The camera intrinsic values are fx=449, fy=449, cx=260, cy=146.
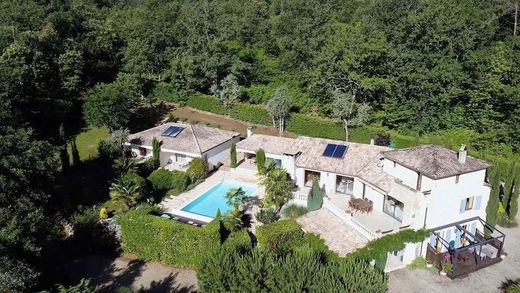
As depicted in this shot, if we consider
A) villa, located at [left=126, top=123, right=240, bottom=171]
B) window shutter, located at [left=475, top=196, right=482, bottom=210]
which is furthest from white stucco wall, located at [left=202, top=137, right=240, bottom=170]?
window shutter, located at [left=475, top=196, right=482, bottom=210]

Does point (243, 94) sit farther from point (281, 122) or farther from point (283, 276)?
point (283, 276)

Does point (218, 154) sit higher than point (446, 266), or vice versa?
point (218, 154)

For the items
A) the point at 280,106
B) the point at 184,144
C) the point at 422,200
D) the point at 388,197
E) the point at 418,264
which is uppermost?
the point at 280,106

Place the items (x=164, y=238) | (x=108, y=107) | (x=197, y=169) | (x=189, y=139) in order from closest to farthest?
(x=164, y=238) → (x=197, y=169) → (x=189, y=139) → (x=108, y=107)

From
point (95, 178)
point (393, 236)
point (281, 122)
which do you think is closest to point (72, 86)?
point (95, 178)

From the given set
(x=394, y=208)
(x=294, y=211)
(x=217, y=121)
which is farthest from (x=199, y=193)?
(x=217, y=121)

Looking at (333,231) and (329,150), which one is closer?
(333,231)

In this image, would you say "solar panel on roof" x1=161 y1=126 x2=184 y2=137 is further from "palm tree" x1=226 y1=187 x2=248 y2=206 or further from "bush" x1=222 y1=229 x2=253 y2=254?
"bush" x1=222 y1=229 x2=253 y2=254

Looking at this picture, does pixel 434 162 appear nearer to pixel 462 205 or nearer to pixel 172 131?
pixel 462 205
